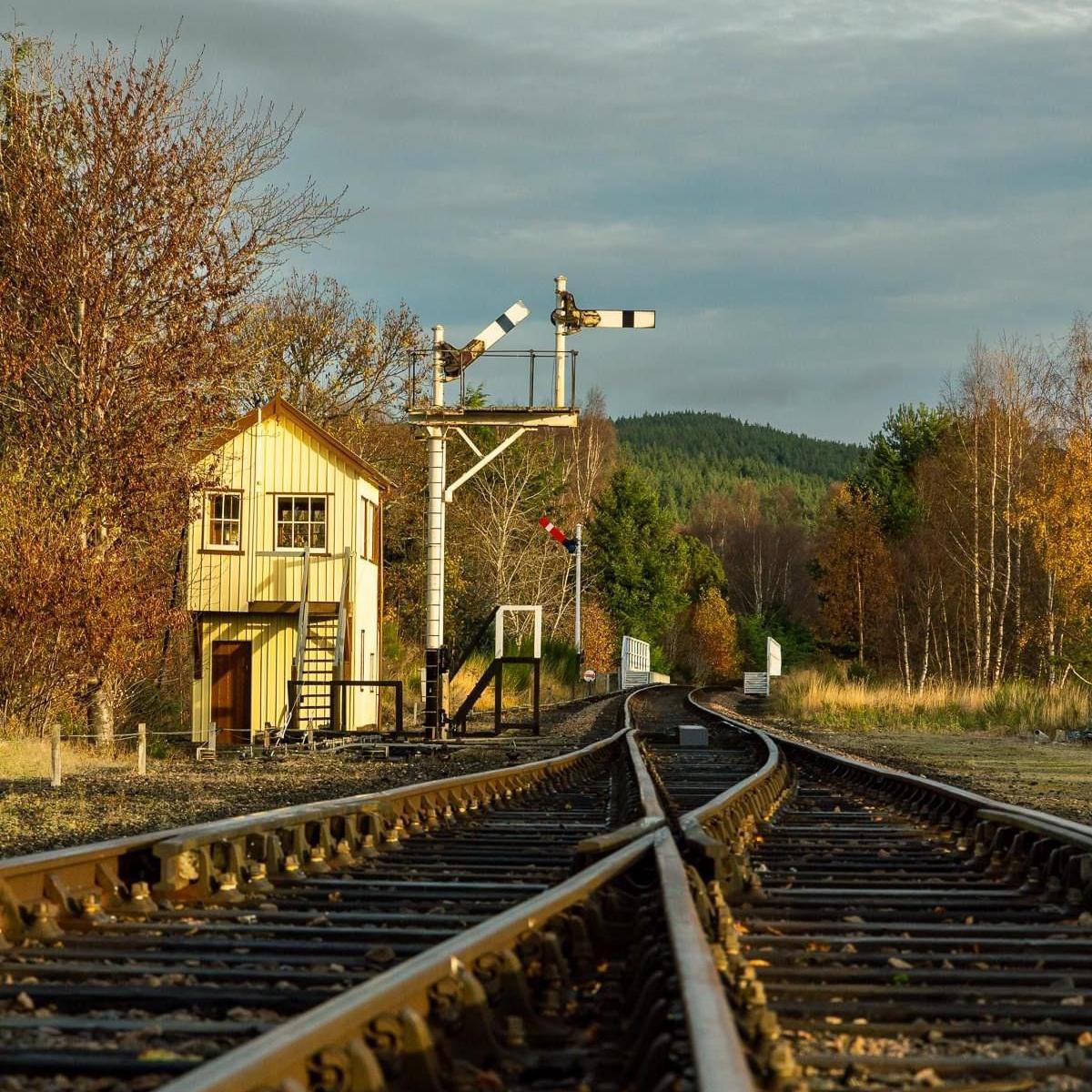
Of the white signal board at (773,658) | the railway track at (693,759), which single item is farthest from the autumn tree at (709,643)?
the railway track at (693,759)

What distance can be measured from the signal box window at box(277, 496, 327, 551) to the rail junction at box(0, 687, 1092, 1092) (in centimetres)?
2192

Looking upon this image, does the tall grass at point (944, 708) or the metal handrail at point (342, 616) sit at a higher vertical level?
the metal handrail at point (342, 616)

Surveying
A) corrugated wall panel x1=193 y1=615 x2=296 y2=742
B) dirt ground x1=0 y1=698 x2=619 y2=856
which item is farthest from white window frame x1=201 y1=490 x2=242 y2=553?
dirt ground x1=0 y1=698 x2=619 y2=856

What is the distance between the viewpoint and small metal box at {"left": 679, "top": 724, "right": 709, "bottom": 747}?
20.6m

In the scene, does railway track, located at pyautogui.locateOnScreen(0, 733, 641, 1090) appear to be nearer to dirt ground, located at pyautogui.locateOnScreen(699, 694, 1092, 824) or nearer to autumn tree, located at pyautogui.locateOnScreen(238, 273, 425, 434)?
dirt ground, located at pyautogui.locateOnScreen(699, 694, 1092, 824)

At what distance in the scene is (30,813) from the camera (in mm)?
9797

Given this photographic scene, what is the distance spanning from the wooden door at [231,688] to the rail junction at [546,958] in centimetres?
2200

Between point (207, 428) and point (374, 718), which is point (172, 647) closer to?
point (374, 718)

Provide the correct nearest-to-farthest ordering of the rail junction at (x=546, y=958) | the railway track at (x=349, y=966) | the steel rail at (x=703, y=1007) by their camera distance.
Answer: the steel rail at (x=703, y=1007), the railway track at (x=349, y=966), the rail junction at (x=546, y=958)

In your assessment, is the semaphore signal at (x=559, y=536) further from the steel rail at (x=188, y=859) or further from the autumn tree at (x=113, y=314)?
the steel rail at (x=188, y=859)

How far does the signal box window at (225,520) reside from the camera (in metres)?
29.9

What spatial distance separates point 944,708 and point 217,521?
48.7ft

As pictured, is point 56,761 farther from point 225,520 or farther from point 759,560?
point 759,560

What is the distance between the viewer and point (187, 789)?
12289mm
